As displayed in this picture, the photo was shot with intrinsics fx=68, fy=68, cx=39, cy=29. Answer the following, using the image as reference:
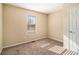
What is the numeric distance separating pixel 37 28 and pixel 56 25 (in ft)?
4.00

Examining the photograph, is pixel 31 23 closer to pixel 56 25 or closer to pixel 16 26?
pixel 16 26

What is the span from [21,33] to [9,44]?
0.80 m

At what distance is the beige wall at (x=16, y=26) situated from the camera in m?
2.92

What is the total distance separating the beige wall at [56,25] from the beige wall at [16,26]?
0.96m

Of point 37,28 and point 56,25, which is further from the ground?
point 56,25

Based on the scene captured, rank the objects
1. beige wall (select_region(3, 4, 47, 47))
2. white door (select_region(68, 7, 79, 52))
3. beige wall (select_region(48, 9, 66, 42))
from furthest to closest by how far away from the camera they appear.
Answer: beige wall (select_region(48, 9, 66, 42)), beige wall (select_region(3, 4, 47, 47)), white door (select_region(68, 7, 79, 52))

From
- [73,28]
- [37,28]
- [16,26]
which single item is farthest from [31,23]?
[73,28]

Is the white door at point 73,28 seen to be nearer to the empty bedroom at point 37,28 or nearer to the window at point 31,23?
the empty bedroom at point 37,28

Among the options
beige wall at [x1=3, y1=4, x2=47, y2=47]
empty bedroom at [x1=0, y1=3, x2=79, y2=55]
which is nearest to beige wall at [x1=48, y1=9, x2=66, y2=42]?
empty bedroom at [x1=0, y1=3, x2=79, y2=55]

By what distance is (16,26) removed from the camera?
3305 millimetres

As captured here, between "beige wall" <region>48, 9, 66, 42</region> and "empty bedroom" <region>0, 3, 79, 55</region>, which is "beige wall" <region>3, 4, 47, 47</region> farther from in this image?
"beige wall" <region>48, 9, 66, 42</region>

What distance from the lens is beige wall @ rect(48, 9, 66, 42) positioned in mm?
3891
